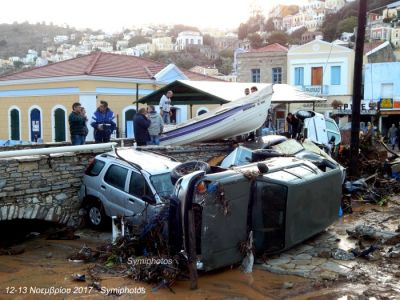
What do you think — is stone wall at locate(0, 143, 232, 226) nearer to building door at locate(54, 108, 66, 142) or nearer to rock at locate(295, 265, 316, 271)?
rock at locate(295, 265, 316, 271)

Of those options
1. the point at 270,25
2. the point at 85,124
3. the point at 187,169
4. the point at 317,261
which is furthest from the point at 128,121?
the point at 270,25

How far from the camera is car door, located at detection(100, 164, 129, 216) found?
11547mm

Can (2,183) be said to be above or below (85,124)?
below

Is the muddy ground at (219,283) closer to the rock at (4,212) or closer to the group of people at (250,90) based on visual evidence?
the rock at (4,212)

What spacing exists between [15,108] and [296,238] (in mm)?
23636

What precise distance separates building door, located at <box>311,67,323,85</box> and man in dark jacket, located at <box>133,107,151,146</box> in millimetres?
28765

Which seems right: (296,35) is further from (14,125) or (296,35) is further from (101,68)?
(101,68)

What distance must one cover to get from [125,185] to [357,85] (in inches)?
366

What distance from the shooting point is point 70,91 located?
26188 mm

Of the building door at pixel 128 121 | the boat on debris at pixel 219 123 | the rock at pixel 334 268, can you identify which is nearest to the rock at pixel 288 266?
the rock at pixel 334 268

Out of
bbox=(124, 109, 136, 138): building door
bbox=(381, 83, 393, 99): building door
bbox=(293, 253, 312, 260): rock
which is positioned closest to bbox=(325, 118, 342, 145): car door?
bbox=(293, 253, 312, 260): rock

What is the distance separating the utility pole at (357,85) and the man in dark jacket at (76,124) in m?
8.98

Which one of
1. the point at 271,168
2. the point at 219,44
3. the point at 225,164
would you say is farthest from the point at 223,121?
the point at 219,44

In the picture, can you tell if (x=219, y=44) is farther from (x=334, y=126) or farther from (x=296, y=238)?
(x=296, y=238)
